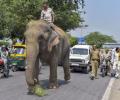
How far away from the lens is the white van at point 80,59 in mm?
34344

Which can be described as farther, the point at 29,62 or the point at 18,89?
the point at 18,89

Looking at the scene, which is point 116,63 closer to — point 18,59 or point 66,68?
point 66,68

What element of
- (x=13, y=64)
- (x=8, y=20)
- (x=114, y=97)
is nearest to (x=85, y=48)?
(x=13, y=64)

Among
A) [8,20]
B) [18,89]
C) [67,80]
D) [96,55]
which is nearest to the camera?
[18,89]

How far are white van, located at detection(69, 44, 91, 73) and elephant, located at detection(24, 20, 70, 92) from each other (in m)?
13.0

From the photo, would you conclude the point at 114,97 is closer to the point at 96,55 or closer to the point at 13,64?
the point at 96,55

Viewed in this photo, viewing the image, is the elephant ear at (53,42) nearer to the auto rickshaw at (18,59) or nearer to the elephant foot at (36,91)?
the elephant foot at (36,91)

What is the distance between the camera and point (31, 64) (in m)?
15.7

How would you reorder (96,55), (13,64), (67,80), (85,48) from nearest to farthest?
(67,80), (96,55), (13,64), (85,48)

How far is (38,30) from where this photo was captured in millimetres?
17062

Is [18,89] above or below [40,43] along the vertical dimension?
below

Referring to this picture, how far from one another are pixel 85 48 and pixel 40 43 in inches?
751

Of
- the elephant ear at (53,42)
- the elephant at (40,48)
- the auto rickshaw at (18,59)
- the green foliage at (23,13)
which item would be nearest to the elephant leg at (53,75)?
the elephant at (40,48)

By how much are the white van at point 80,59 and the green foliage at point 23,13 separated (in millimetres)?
9901
